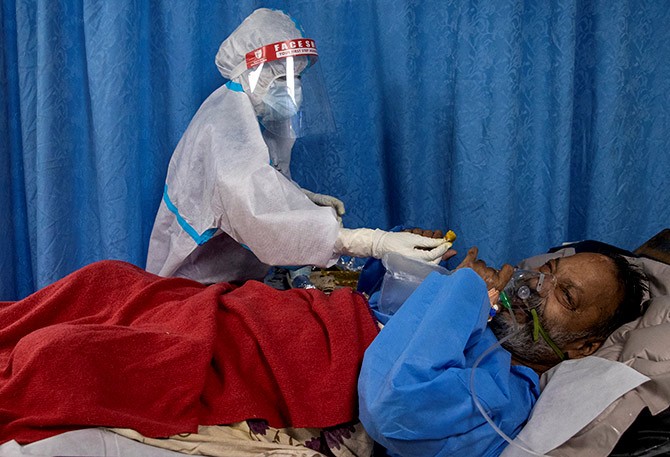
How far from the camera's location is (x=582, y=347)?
5.58 feet

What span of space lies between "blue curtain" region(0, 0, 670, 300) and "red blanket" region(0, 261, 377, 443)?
70 centimetres

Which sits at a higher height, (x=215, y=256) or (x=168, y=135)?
(x=168, y=135)

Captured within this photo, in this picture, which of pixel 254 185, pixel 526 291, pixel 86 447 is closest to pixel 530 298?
pixel 526 291

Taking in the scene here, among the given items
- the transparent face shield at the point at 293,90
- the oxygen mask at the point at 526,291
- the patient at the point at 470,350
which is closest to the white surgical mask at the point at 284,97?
the transparent face shield at the point at 293,90

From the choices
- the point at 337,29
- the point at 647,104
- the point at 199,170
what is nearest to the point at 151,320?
the point at 199,170

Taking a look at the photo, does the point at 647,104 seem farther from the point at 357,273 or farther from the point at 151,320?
the point at 151,320

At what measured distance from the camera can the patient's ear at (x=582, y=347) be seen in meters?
1.69

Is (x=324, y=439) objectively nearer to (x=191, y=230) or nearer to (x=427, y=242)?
(x=427, y=242)

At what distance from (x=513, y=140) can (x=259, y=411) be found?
127 centimetres

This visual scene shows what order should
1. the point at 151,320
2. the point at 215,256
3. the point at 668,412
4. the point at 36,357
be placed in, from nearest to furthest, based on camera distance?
the point at 36,357 < the point at 668,412 < the point at 151,320 < the point at 215,256

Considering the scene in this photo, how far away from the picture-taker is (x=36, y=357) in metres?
1.19

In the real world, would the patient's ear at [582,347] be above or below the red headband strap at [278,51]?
below

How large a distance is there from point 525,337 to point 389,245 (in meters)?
0.41

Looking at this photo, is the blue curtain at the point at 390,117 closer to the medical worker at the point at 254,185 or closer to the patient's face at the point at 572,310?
the medical worker at the point at 254,185
